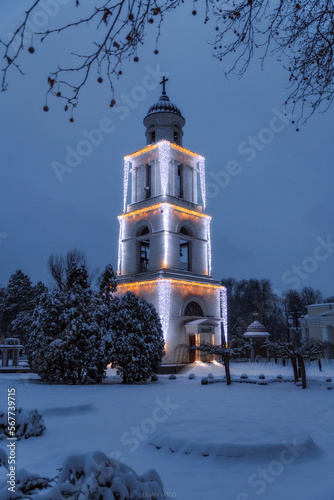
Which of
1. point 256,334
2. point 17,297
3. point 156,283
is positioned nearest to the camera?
point 156,283

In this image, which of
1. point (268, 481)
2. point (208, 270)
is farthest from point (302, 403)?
point (208, 270)

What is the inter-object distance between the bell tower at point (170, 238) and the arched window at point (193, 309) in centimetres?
1

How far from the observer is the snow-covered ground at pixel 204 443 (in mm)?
4930

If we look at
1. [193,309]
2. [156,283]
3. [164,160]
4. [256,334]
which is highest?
[164,160]

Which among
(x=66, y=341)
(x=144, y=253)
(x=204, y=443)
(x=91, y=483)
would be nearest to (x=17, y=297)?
(x=144, y=253)

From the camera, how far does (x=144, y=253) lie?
104ft

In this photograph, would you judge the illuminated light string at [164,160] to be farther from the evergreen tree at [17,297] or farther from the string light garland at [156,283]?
the evergreen tree at [17,297]

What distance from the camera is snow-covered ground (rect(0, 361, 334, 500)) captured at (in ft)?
16.2

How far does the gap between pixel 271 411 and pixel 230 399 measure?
258 centimetres

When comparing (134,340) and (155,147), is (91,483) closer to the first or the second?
(134,340)

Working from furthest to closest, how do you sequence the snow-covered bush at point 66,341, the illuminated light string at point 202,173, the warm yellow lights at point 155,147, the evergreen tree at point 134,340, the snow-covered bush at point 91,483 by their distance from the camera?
the illuminated light string at point 202,173, the warm yellow lights at point 155,147, the evergreen tree at point 134,340, the snow-covered bush at point 66,341, the snow-covered bush at point 91,483

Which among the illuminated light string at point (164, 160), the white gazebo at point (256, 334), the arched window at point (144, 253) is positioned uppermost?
the illuminated light string at point (164, 160)

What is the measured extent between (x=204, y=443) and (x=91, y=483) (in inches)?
124

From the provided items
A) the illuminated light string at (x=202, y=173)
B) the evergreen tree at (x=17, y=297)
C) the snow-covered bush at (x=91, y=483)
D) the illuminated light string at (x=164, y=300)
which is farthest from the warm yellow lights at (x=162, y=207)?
the snow-covered bush at (x=91, y=483)
